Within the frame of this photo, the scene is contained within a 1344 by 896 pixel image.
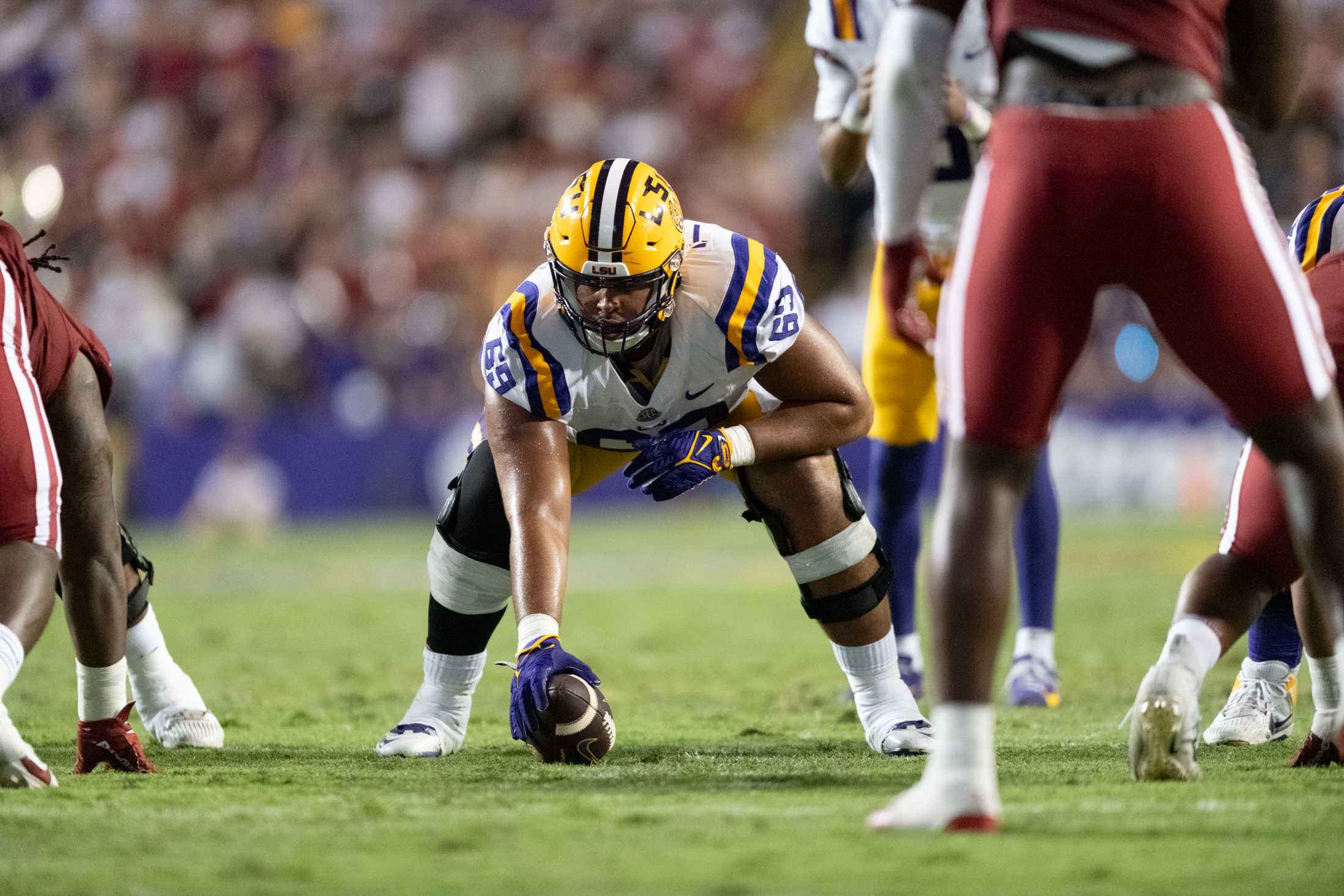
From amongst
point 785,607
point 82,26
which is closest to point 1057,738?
point 785,607

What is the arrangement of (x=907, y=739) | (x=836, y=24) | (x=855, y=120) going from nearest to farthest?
(x=907, y=739), (x=855, y=120), (x=836, y=24)

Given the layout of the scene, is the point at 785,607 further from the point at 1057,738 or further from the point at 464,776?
the point at 464,776

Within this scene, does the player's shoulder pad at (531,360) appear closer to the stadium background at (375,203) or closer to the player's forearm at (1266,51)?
the player's forearm at (1266,51)

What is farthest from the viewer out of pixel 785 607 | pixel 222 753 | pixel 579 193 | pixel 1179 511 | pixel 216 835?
pixel 1179 511

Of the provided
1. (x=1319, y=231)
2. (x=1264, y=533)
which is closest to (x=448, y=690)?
(x=1264, y=533)

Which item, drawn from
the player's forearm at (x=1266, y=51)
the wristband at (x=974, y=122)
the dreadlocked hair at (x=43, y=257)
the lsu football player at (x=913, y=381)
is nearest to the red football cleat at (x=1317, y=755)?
the player's forearm at (x=1266, y=51)

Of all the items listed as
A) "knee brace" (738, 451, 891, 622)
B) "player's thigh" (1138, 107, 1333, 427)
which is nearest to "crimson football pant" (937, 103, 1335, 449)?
"player's thigh" (1138, 107, 1333, 427)

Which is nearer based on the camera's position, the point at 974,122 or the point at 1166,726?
the point at 1166,726

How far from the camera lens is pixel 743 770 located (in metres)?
3.79

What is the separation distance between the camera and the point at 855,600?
4.21 meters

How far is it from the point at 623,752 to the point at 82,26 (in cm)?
1216

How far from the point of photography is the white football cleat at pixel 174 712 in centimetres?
443

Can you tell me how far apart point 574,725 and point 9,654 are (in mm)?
1236

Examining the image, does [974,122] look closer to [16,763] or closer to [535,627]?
[535,627]
